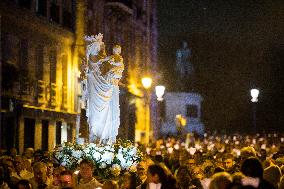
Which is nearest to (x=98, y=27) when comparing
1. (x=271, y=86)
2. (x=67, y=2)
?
(x=67, y=2)

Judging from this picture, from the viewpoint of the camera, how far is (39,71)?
1235 inches

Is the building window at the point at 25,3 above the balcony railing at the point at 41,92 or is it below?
above

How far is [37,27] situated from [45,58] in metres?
1.65

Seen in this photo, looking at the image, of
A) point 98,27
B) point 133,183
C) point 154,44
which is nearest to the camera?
point 133,183

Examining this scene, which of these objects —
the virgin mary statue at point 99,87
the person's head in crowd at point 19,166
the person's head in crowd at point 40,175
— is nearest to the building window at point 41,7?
the virgin mary statue at point 99,87

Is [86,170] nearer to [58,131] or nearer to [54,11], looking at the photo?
[58,131]

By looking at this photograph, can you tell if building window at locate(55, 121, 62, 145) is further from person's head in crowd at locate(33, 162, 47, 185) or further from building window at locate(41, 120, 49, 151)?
person's head in crowd at locate(33, 162, 47, 185)

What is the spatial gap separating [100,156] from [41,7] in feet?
56.6

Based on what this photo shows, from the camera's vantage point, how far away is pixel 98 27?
127 ft

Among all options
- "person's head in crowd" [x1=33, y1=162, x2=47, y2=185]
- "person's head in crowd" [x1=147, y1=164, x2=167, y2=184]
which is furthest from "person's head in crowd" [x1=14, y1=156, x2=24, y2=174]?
"person's head in crowd" [x1=147, y1=164, x2=167, y2=184]

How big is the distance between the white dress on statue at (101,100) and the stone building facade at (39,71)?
1111 centimetres

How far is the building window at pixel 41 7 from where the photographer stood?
3153 cm

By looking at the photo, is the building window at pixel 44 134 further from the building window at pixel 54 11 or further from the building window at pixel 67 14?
the building window at pixel 67 14

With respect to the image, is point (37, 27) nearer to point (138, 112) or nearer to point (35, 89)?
point (35, 89)
